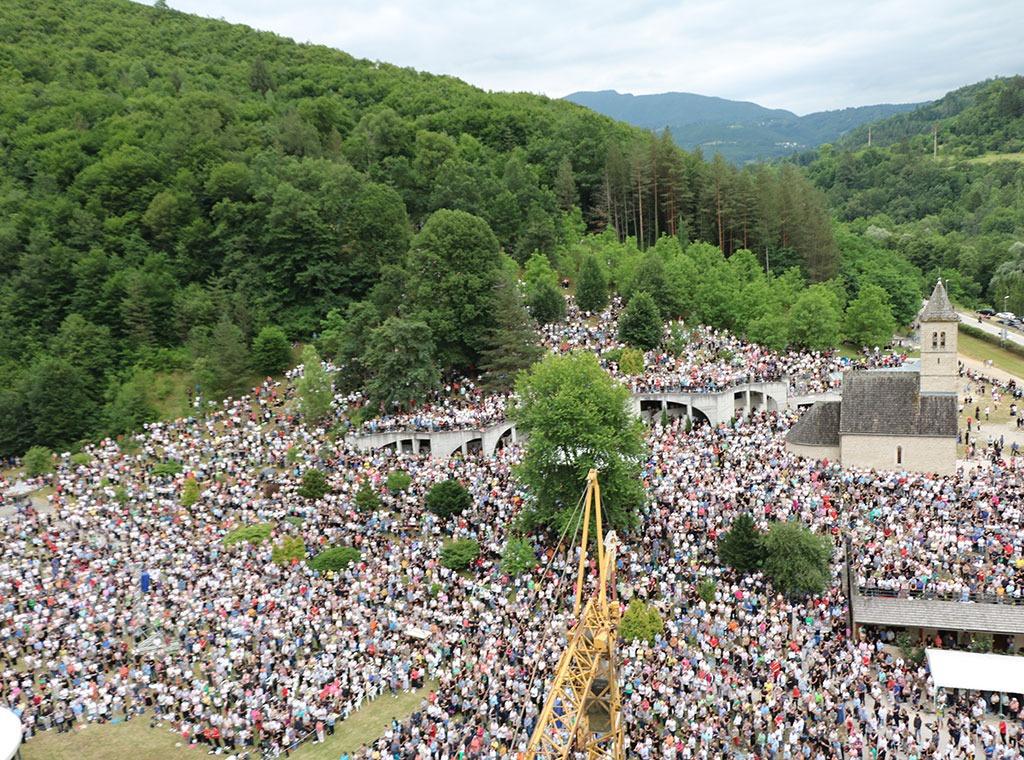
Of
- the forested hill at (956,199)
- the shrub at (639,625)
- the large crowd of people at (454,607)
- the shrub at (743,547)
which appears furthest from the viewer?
the forested hill at (956,199)

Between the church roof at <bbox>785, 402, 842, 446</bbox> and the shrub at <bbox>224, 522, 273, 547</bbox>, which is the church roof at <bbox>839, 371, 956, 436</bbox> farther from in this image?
the shrub at <bbox>224, 522, 273, 547</bbox>

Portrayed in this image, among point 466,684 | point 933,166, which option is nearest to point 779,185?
point 466,684

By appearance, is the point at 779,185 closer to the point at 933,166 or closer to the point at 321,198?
the point at 321,198

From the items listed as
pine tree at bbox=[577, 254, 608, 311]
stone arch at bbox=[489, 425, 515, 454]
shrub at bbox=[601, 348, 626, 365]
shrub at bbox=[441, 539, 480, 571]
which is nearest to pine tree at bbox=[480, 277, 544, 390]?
stone arch at bbox=[489, 425, 515, 454]

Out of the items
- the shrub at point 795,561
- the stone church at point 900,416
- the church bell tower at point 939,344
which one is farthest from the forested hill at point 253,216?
the shrub at point 795,561

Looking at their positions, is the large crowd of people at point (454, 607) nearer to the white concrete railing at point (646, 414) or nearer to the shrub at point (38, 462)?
the white concrete railing at point (646, 414)
